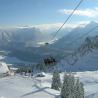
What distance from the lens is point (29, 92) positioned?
4947 centimetres

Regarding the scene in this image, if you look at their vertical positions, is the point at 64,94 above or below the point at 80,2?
below

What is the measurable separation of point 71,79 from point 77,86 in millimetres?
1927

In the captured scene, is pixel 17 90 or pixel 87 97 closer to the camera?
pixel 87 97

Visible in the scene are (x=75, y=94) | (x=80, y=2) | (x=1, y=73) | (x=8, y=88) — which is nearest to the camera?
(x=80, y=2)

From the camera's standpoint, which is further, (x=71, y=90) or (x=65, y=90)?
(x=65, y=90)

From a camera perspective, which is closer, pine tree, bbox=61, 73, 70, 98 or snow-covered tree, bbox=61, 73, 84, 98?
snow-covered tree, bbox=61, 73, 84, 98

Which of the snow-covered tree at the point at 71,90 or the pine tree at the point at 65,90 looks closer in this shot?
the snow-covered tree at the point at 71,90

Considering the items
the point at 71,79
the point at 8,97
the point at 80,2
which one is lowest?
the point at 8,97

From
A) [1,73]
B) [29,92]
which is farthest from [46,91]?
[1,73]

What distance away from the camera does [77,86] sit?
44219mm

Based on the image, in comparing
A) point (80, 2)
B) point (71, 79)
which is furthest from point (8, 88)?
point (80, 2)

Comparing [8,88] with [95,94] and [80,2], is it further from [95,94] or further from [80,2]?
[80,2]

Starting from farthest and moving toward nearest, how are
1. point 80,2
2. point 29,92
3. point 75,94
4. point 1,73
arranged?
point 1,73 < point 29,92 < point 75,94 < point 80,2

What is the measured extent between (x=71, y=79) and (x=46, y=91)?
21.2 feet
